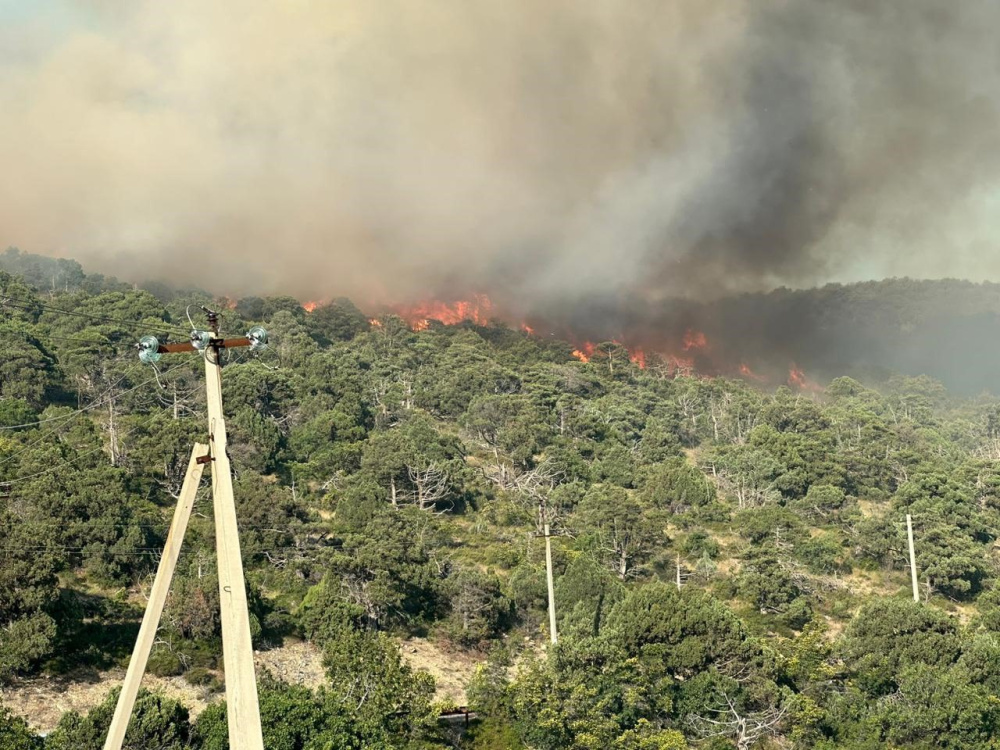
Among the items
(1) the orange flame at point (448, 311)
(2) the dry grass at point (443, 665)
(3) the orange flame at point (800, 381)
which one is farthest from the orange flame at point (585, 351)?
(2) the dry grass at point (443, 665)

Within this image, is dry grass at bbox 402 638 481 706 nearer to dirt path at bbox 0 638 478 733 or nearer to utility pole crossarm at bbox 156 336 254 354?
Result: dirt path at bbox 0 638 478 733

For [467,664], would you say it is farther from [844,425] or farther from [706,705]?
[844,425]

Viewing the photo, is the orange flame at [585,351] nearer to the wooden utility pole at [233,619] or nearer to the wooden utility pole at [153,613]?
the wooden utility pole at [153,613]

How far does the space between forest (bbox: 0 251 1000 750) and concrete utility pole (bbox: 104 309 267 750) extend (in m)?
14.8

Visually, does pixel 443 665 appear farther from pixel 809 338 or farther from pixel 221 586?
pixel 809 338

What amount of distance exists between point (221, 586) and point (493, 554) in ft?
133

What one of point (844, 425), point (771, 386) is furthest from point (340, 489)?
point (771, 386)

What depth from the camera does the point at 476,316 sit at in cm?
15550

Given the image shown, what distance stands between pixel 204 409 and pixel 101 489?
27586mm

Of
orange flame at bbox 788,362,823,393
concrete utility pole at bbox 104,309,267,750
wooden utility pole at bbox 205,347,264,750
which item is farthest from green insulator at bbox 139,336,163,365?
orange flame at bbox 788,362,823,393

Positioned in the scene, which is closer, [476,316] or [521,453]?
[521,453]

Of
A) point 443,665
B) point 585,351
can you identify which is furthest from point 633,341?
point 443,665

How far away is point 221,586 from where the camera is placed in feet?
47.6

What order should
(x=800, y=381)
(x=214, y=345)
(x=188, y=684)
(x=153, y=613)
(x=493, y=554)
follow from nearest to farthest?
(x=153, y=613) < (x=214, y=345) < (x=188, y=684) < (x=493, y=554) < (x=800, y=381)
